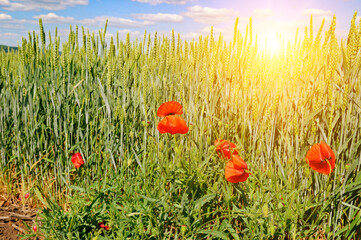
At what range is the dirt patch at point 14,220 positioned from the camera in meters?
1.74

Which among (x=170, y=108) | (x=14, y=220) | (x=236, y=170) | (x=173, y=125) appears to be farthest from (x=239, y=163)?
(x=14, y=220)

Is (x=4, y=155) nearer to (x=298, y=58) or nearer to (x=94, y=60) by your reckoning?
(x=94, y=60)

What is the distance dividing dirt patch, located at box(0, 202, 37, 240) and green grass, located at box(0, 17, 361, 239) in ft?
0.53

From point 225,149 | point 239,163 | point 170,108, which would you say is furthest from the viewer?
point 170,108

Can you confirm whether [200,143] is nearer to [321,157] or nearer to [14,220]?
[321,157]

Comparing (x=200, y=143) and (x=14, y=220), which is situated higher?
(x=200, y=143)

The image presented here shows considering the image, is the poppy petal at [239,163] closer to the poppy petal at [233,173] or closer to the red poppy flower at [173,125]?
the poppy petal at [233,173]

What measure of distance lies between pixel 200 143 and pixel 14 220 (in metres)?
1.40

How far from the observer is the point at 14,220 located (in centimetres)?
191

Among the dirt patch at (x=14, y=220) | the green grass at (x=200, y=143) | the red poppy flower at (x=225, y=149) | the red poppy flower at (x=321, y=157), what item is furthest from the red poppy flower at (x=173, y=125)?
the dirt patch at (x=14, y=220)

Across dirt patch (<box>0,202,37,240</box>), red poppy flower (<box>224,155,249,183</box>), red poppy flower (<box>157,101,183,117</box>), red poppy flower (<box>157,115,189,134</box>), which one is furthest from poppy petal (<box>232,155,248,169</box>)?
dirt patch (<box>0,202,37,240</box>)

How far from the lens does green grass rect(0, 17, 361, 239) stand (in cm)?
131

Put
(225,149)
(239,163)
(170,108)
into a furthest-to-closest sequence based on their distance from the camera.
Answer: (170,108), (225,149), (239,163)

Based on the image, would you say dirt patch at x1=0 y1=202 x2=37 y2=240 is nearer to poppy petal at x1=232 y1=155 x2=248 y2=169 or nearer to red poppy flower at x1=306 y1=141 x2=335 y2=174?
poppy petal at x1=232 y1=155 x2=248 y2=169
